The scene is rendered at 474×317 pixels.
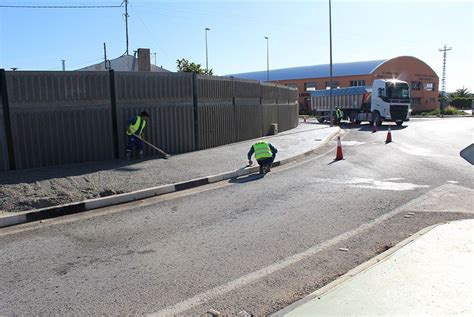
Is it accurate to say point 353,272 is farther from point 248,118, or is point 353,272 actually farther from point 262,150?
point 248,118

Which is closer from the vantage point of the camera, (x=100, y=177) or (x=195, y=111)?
(x=100, y=177)

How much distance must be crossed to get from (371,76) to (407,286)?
62.4m

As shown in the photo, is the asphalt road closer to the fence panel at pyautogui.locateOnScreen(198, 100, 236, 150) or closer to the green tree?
the fence panel at pyautogui.locateOnScreen(198, 100, 236, 150)

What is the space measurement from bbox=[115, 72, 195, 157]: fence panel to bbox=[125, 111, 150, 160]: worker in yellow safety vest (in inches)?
16.3

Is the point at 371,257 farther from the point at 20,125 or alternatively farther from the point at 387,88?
the point at 387,88

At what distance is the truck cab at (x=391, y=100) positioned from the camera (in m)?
31.3

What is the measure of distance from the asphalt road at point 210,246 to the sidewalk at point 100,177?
770 millimetres

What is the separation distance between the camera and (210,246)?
5906 mm

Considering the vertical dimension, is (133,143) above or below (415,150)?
above

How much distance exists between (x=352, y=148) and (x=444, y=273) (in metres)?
13.9

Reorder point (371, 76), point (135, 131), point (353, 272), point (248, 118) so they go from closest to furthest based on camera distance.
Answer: point (353, 272) < point (135, 131) < point (248, 118) < point (371, 76)

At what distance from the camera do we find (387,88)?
31.4 m

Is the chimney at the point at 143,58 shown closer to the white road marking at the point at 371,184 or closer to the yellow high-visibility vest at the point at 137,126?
the yellow high-visibility vest at the point at 137,126

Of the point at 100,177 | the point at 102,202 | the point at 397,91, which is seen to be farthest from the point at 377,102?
the point at 102,202
